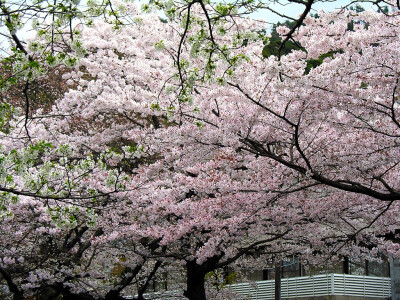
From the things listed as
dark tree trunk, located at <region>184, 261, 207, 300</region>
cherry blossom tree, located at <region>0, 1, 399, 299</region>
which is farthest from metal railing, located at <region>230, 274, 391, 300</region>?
dark tree trunk, located at <region>184, 261, 207, 300</region>

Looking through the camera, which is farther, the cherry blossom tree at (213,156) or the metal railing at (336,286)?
the metal railing at (336,286)

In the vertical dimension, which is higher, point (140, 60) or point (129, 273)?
point (140, 60)

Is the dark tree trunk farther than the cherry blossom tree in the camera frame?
Yes

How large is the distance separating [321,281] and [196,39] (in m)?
16.4

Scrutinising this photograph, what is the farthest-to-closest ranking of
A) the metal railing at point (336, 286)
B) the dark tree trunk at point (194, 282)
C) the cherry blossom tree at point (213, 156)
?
the metal railing at point (336, 286)
the dark tree trunk at point (194, 282)
the cherry blossom tree at point (213, 156)

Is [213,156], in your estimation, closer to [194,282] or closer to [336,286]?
[194,282]

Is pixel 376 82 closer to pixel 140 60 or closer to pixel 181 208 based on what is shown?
pixel 181 208

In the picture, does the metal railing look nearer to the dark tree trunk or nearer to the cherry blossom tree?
the cherry blossom tree

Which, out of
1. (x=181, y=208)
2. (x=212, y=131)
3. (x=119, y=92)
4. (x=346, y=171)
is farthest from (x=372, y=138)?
(x=119, y=92)

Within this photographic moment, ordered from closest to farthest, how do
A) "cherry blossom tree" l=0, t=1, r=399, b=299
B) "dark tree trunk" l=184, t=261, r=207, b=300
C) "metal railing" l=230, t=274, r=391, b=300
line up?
"cherry blossom tree" l=0, t=1, r=399, b=299 < "dark tree trunk" l=184, t=261, r=207, b=300 < "metal railing" l=230, t=274, r=391, b=300

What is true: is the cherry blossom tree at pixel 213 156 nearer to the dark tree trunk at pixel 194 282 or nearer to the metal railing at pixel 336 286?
the dark tree trunk at pixel 194 282

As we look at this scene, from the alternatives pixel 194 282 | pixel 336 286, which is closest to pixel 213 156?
pixel 194 282

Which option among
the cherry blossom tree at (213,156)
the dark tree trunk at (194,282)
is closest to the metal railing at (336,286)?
the cherry blossom tree at (213,156)

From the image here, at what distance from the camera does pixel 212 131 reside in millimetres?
10086
